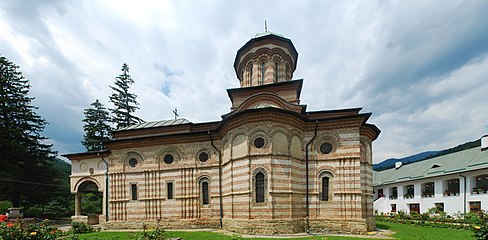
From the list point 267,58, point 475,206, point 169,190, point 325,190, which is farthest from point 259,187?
point 475,206

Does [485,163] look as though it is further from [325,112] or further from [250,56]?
[250,56]

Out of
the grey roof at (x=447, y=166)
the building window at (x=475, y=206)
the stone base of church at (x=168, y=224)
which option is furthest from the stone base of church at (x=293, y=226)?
the grey roof at (x=447, y=166)

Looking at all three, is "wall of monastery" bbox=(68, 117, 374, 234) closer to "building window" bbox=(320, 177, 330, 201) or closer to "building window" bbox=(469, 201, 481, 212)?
"building window" bbox=(320, 177, 330, 201)

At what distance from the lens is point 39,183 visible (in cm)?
2370

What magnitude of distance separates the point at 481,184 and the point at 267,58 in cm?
1946

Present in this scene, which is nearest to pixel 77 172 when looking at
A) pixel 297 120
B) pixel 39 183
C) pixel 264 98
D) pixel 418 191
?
pixel 39 183

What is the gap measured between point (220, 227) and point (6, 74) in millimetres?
26613

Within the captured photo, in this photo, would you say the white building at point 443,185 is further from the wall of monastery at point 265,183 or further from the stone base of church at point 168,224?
the stone base of church at point 168,224

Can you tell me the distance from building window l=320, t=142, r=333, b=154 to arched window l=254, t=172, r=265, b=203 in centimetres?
351

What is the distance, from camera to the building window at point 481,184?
18.3m

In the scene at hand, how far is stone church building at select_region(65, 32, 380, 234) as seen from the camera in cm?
1173

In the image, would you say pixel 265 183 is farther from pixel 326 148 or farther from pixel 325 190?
pixel 326 148

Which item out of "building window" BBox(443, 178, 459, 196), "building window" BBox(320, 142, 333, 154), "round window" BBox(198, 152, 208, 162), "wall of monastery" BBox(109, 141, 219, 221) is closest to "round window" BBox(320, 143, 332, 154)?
"building window" BBox(320, 142, 333, 154)

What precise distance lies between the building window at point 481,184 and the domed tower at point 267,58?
16.3m
